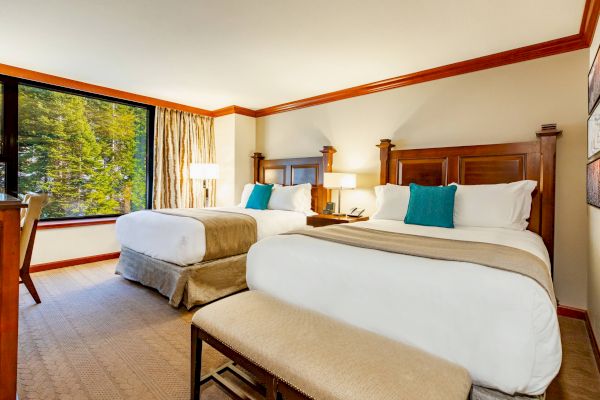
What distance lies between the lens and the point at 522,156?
2.92 meters

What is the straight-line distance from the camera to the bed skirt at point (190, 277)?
9.18 ft

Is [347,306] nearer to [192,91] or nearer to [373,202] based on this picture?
[373,202]

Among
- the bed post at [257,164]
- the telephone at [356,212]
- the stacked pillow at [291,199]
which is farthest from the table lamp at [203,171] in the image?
the telephone at [356,212]

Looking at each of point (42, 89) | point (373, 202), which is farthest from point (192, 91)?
point (373, 202)

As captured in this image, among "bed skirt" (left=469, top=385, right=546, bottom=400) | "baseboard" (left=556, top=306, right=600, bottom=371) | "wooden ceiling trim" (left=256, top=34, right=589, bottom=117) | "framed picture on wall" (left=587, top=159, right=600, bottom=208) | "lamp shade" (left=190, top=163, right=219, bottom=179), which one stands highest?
"wooden ceiling trim" (left=256, top=34, right=589, bottom=117)

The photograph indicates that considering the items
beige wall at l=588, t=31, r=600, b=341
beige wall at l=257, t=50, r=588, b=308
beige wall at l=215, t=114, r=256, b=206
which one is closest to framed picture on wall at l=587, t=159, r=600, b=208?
beige wall at l=588, t=31, r=600, b=341

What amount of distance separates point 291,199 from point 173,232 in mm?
1659

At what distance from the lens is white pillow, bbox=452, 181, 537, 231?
2.65 metres

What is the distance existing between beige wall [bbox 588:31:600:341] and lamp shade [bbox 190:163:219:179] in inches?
177

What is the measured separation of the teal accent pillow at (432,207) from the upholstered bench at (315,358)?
165 centimetres

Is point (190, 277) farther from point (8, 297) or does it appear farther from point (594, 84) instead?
point (594, 84)

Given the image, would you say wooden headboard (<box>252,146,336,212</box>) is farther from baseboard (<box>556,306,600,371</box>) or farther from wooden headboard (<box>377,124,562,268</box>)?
baseboard (<box>556,306,600,371</box>)

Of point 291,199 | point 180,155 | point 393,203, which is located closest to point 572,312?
point 393,203

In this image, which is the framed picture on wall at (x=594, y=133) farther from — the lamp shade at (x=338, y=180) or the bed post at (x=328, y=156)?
the bed post at (x=328, y=156)
